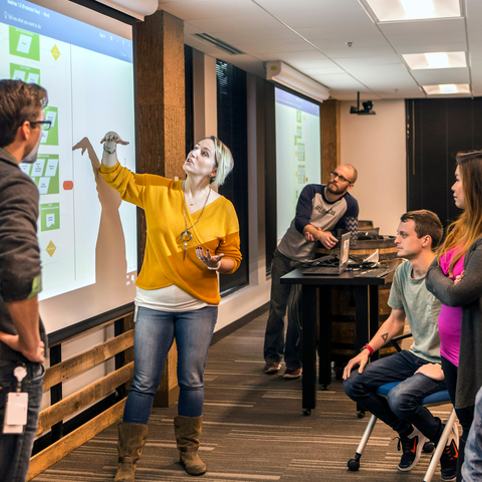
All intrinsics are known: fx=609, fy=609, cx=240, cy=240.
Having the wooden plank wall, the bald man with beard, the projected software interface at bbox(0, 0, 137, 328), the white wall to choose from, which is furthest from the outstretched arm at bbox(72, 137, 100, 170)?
the white wall

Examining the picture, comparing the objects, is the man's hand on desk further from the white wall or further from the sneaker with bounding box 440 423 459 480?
the white wall

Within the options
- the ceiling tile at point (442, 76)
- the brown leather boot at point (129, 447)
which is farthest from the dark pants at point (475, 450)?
the ceiling tile at point (442, 76)

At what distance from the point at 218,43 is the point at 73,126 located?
2.64 m

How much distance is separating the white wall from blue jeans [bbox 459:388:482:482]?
8.42 meters

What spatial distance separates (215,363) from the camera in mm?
4766

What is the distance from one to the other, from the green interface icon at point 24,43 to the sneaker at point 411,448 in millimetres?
2278

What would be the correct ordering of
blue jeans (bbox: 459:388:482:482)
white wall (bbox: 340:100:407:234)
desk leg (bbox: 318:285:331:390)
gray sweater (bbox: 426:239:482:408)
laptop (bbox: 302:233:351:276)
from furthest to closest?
white wall (bbox: 340:100:407:234), desk leg (bbox: 318:285:331:390), laptop (bbox: 302:233:351:276), gray sweater (bbox: 426:239:482:408), blue jeans (bbox: 459:388:482:482)

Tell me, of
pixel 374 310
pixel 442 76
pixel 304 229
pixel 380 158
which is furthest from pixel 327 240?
pixel 380 158

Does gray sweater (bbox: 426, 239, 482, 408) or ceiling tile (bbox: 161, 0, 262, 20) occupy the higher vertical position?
ceiling tile (bbox: 161, 0, 262, 20)

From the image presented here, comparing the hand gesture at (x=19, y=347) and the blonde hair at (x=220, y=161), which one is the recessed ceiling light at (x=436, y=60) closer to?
the blonde hair at (x=220, y=161)

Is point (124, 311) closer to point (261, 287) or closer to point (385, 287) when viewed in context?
point (385, 287)

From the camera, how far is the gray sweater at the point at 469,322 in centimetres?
197

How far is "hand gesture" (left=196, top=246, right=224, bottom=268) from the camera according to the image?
253 centimetres

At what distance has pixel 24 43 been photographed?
7.75 feet
